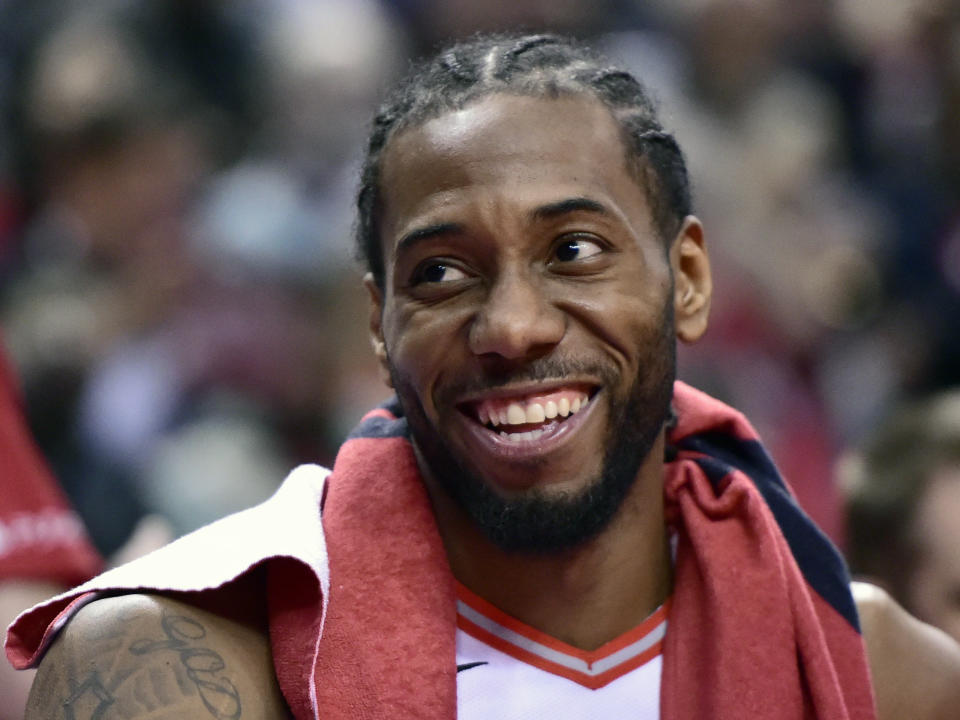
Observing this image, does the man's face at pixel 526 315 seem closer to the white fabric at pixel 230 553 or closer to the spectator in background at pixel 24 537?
the white fabric at pixel 230 553

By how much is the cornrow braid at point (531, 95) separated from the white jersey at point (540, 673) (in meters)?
0.61

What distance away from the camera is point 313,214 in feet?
15.7

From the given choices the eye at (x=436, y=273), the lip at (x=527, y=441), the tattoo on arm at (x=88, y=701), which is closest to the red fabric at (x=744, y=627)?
the lip at (x=527, y=441)

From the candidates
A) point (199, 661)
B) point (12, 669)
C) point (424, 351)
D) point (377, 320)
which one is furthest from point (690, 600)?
point (12, 669)

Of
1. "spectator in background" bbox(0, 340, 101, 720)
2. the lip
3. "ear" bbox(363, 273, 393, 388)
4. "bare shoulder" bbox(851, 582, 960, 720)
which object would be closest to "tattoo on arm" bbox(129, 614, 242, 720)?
the lip

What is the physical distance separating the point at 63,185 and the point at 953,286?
10.1 feet

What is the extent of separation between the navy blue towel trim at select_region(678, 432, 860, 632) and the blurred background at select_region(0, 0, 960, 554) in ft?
5.94

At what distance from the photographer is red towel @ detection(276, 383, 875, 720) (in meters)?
2.03

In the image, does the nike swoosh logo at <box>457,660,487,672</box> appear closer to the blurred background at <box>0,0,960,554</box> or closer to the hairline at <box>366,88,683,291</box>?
the hairline at <box>366,88,683,291</box>

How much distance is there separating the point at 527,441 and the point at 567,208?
0.36 metres

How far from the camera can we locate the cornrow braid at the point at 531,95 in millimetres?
2219

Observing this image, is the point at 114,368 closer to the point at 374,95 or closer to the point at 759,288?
the point at 374,95

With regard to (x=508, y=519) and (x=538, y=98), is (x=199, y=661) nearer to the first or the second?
(x=508, y=519)

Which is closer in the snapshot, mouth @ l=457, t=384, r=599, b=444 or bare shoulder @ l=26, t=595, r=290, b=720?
bare shoulder @ l=26, t=595, r=290, b=720
